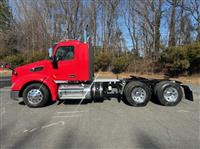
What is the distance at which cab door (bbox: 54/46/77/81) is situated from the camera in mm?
9539

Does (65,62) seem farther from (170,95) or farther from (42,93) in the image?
(170,95)

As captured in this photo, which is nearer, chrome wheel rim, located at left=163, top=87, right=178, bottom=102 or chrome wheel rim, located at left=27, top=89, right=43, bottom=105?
chrome wheel rim, located at left=27, top=89, right=43, bottom=105

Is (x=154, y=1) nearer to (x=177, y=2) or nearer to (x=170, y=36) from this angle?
(x=177, y=2)

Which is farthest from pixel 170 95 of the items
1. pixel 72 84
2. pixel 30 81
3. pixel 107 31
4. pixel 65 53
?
pixel 107 31

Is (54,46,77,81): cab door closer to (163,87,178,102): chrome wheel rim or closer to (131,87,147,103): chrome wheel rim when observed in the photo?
(131,87,147,103): chrome wheel rim

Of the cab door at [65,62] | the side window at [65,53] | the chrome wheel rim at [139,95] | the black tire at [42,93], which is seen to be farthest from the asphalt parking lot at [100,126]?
the side window at [65,53]

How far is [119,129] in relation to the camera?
626 cm

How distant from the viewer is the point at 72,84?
958cm

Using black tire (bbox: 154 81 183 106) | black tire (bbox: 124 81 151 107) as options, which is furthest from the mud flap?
black tire (bbox: 124 81 151 107)

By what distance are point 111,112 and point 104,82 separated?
6.06ft

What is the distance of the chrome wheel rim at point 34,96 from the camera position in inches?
362

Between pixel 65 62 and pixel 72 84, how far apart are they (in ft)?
3.00

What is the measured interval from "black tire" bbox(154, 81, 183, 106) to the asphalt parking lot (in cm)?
29

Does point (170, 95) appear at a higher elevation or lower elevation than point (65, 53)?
lower
